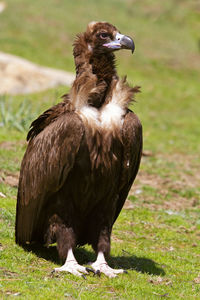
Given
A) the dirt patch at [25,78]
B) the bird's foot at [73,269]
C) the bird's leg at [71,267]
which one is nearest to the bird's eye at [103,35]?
the bird's leg at [71,267]

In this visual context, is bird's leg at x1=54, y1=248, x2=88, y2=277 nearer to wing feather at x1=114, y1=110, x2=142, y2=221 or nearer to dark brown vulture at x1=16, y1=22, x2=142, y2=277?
dark brown vulture at x1=16, y1=22, x2=142, y2=277

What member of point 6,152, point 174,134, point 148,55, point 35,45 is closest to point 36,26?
point 35,45

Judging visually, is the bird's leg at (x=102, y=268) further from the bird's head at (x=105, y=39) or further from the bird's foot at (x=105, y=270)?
the bird's head at (x=105, y=39)

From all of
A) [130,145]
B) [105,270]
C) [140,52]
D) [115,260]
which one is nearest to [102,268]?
[105,270]

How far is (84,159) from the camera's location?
5770 mm

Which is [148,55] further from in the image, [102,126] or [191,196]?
[102,126]

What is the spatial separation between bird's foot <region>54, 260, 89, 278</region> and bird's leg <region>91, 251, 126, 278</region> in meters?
0.13

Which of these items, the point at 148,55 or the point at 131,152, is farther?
the point at 148,55

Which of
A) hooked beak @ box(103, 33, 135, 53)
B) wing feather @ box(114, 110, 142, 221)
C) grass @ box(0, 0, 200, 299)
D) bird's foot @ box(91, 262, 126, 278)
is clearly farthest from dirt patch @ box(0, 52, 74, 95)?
bird's foot @ box(91, 262, 126, 278)

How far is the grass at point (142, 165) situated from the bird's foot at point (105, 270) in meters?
0.07

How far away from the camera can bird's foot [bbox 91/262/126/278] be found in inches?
233

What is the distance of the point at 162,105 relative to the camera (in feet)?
70.4

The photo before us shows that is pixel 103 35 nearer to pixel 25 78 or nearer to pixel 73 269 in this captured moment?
pixel 73 269

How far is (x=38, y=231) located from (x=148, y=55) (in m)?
24.9
